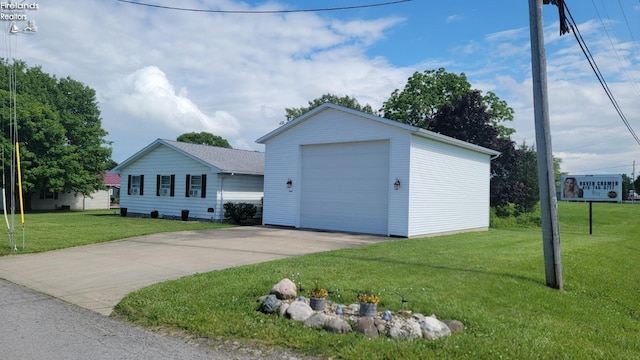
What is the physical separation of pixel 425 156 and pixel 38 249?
1240cm

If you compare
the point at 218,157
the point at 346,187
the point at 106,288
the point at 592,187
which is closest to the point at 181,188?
the point at 218,157

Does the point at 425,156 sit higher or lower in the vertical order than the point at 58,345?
higher

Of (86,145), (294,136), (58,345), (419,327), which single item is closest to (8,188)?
(86,145)

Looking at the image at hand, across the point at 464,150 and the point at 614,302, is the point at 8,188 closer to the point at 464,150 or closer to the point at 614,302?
the point at 464,150

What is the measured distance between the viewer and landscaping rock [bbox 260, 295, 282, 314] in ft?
18.5

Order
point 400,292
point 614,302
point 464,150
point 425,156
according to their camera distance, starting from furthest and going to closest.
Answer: point 464,150, point 425,156, point 614,302, point 400,292

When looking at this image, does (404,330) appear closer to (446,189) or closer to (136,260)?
(136,260)

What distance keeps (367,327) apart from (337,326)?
33cm

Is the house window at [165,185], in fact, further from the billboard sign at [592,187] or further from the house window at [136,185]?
the billboard sign at [592,187]

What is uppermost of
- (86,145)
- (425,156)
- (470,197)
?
(86,145)

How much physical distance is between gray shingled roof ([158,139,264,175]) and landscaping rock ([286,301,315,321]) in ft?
55.1

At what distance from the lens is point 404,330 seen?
16.1 feet

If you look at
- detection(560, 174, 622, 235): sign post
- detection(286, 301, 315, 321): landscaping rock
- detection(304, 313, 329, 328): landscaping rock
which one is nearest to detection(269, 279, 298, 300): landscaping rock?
detection(286, 301, 315, 321): landscaping rock

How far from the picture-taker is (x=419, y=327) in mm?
4961
